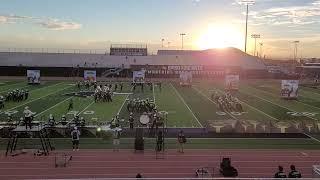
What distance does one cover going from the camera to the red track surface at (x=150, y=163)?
17250mm

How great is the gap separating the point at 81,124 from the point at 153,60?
6892 cm

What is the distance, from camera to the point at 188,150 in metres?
21.2

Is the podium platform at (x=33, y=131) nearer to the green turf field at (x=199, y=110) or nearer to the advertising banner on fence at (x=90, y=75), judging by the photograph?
the green turf field at (x=199, y=110)

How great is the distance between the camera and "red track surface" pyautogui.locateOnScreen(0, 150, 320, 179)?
1725 cm

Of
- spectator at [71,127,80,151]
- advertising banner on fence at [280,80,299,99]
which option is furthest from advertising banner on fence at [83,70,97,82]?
spectator at [71,127,80,151]

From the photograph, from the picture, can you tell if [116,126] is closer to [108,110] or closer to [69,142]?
[69,142]

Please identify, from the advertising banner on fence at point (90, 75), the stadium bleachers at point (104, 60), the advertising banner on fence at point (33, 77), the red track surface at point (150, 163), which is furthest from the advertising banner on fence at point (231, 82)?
the stadium bleachers at point (104, 60)

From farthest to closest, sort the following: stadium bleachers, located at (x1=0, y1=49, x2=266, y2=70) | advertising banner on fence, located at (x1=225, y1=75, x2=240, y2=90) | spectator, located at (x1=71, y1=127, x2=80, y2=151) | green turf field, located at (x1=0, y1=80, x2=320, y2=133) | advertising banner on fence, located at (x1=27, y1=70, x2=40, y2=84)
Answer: stadium bleachers, located at (x1=0, y1=49, x2=266, y2=70) → advertising banner on fence, located at (x1=27, y1=70, x2=40, y2=84) → advertising banner on fence, located at (x1=225, y1=75, x2=240, y2=90) → green turf field, located at (x1=0, y1=80, x2=320, y2=133) → spectator, located at (x1=71, y1=127, x2=80, y2=151)

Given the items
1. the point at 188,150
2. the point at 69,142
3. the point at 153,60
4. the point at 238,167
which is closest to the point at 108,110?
the point at 69,142

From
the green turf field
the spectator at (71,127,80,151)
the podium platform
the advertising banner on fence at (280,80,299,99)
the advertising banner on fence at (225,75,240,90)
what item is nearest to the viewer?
the podium platform

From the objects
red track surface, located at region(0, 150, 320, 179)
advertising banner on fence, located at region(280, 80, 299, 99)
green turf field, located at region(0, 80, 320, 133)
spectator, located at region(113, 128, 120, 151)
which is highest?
advertising banner on fence, located at region(280, 80, 299, 99)

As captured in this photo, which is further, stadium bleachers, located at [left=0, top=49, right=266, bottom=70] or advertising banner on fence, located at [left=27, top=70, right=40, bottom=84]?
stadium bleachers, located at [left=0, top=49, right=266, bottom=70]

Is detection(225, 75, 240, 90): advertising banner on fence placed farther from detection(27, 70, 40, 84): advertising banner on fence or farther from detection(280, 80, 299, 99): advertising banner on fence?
detection(27, 70, 40, 84): advertising banner on fence

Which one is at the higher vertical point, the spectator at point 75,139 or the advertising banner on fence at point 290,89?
the advertising banner on fence at point 290,89
